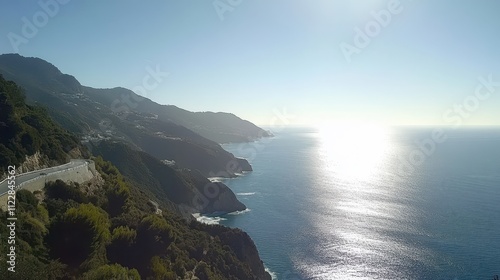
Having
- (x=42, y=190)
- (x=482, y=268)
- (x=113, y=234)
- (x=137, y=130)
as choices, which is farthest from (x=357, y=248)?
(x=137, y=130)

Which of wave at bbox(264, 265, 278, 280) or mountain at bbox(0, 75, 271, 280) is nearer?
mountain at bbox(0, 75, 271, 280)

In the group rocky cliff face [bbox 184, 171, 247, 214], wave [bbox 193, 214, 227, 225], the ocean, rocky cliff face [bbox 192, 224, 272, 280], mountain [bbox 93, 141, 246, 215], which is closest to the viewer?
rocky cliff face [bbox 192, 224, 272, 280]

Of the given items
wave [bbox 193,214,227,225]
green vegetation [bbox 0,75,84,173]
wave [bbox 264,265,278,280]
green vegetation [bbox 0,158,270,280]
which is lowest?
wave [bbox 264,265,278,280]

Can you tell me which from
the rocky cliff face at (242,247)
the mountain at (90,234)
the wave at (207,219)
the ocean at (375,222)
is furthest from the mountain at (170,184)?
the mountain at (90,234)

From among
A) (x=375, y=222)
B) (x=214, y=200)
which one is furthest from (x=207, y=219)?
(x=375, y=222)

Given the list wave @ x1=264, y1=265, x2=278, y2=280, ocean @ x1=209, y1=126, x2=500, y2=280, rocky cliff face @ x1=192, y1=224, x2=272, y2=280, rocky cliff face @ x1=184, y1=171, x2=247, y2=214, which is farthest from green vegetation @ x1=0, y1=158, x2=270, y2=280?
rocky cliff face @ x1=184, y1=171, x2=247, y2=214

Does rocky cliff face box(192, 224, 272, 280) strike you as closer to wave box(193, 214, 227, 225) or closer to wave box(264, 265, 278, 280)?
wave box(264, 265, 278, 280)

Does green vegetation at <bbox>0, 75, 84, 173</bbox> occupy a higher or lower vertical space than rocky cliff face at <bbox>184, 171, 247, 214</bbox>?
higher

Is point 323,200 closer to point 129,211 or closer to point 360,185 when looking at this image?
point 360,185

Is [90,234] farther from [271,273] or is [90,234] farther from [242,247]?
[271,273]
